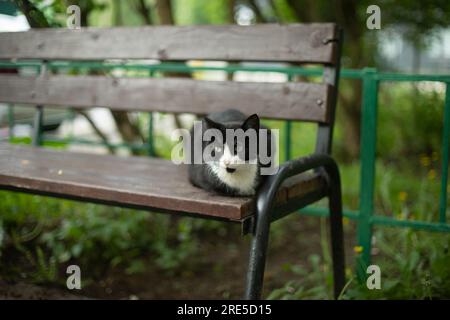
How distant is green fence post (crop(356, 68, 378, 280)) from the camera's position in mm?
2486

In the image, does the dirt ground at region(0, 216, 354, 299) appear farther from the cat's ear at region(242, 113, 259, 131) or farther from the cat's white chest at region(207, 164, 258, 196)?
the cat's ear at region(242, 113, 259, 131)

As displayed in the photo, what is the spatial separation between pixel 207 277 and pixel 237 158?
156 cm

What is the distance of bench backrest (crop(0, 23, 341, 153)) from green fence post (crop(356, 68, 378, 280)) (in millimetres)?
233

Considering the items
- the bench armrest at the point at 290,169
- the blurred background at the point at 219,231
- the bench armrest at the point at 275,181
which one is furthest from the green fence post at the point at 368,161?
the bench armrest at the point at 275,181

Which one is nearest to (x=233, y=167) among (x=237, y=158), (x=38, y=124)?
(x=237, y=158)

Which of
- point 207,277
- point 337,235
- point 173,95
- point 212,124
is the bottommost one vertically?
point 207,277

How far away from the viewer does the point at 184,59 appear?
107 inches

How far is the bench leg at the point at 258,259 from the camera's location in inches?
66.4

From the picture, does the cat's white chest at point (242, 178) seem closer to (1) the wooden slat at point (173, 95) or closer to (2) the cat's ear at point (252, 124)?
(2) the cat's ear at point (252, 124)

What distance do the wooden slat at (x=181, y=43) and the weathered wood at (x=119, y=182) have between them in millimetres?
594

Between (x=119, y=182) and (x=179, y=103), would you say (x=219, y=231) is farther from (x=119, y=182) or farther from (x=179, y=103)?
(x=119, y=182)

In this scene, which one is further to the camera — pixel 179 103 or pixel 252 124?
pixel 179 103
